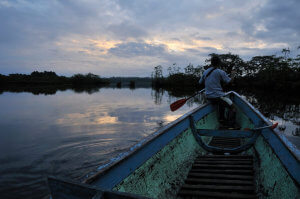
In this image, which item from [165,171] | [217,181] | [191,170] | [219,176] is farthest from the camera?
[191,170]

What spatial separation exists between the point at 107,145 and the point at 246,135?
4.59 m

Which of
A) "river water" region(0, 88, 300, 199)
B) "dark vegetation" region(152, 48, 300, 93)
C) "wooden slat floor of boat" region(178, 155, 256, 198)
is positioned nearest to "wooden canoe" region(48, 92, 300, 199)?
"wooden slat floor of boat" region(178, 155, 256, 198)

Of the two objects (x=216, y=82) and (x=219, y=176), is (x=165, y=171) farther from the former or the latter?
(x=216, y=82)

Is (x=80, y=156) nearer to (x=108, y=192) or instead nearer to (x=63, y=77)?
(x=108, y=192)

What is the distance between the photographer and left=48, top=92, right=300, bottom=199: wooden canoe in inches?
69.5

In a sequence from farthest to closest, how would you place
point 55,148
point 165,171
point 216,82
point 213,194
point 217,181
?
1. point 55,148
2. point 216,82
3. point 217,181
4. point 165,171
5. point 213,194

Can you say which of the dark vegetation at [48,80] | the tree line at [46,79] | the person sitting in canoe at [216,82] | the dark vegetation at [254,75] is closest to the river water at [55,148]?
the person sitting in canoe at [216,82]

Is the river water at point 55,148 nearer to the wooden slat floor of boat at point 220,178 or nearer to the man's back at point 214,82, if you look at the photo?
the wooden slat floor of boat at point 220,178

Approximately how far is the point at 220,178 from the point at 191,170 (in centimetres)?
54

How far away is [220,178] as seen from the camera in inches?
128

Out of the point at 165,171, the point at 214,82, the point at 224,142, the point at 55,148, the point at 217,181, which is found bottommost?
the point at 55,148

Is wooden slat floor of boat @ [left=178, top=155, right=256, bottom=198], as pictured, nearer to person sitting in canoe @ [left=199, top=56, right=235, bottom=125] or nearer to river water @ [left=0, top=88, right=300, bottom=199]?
person sitting in canoe @ [left=199, top=56, right=235, bottom=125]

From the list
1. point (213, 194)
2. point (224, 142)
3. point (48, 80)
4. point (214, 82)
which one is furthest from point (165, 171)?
point (48, 80)

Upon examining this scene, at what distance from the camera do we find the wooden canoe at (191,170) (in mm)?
1766
